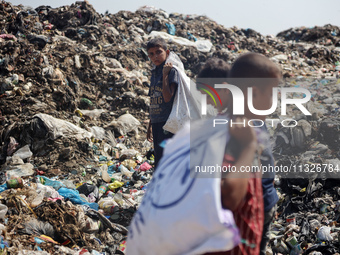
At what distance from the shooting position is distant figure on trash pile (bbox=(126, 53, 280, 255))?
0.99 meters

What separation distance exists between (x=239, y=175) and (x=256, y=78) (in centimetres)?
37

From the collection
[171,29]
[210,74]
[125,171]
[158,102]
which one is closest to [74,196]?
[125,171]

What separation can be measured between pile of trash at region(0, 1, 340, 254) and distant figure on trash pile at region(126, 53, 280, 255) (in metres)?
1.78

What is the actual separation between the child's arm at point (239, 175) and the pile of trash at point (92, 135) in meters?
1.95

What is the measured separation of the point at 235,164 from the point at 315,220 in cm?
247

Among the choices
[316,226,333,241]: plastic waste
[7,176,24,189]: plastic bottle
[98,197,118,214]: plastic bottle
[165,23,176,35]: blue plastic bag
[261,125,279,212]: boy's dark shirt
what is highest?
[165,23,176,35]: blue plastic bag

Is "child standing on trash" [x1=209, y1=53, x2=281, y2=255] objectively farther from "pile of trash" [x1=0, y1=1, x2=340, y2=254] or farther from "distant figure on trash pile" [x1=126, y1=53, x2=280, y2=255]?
"pile of trash" [x1=0, y1=1, x2=340, y2=254]

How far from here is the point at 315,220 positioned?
10.2 ft

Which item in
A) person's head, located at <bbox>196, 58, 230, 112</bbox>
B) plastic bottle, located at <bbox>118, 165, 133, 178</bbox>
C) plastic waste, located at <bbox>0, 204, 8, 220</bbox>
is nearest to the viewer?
person's head, located at <bbox>196, 58, 230, 112</bbox>

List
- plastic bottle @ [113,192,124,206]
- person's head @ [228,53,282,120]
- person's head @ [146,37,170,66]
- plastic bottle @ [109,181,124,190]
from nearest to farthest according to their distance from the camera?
person's head @ [228,53,282,120]
person's head @ [146,37,170,66]
plastic bottle @ [113,192,124,206]
plastic bottle @ [109,181,124,190]

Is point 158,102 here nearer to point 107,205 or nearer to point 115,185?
point 107,205

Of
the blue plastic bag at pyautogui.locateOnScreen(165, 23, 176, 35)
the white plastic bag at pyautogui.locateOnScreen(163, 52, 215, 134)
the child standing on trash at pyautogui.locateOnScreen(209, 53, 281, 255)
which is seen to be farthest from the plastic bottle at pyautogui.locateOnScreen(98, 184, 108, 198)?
the blue plastic bag at pyautogui.locateOnScreen(165, 23, 176, 35)

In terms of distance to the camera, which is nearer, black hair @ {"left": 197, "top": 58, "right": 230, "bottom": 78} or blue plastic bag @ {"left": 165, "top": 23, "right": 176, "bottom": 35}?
black hair @ {"left": 197, "top": 58, "right": 230, "bottom": 78}

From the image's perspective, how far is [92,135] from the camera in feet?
17.5
